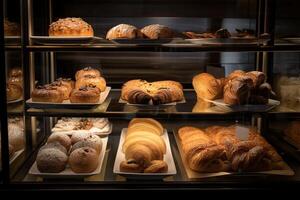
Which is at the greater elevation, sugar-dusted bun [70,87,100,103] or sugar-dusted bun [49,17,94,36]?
sugar-dusted bun [49,17,94,36]

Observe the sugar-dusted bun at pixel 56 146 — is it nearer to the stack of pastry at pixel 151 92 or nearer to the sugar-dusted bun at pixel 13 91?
the sugar-dusted bun at pixel 13 91

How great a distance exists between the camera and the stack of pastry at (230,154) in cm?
216

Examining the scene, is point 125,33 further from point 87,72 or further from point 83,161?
point 83,161

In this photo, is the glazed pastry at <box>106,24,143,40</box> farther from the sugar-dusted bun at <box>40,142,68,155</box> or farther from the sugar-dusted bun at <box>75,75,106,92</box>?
the sugar-dusted bun at <box>40,142,68,155</box>

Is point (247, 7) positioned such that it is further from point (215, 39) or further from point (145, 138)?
point (145, 138)

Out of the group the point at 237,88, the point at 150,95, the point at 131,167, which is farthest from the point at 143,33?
the point at 131,167

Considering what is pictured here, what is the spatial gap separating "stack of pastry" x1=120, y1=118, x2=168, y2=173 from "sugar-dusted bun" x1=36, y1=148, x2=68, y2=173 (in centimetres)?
28

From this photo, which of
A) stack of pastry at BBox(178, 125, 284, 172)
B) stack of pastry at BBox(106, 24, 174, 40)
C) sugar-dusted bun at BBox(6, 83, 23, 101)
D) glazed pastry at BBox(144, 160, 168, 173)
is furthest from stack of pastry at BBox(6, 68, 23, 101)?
stack of pastry at BBox(178, 125, 284, 172)

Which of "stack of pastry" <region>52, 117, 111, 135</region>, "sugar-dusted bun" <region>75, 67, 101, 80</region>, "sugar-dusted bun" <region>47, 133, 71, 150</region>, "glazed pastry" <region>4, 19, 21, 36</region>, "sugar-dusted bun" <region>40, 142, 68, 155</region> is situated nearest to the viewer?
"glazed pastry" <region>4, 19, 21, 36</region>

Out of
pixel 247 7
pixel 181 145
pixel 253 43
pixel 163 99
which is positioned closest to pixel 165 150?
pixel 181 145

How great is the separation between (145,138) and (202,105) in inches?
12.9

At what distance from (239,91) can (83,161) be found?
80cm

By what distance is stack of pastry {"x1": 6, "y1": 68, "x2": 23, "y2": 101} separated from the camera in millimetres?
2094

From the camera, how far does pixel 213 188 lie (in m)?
2.04
